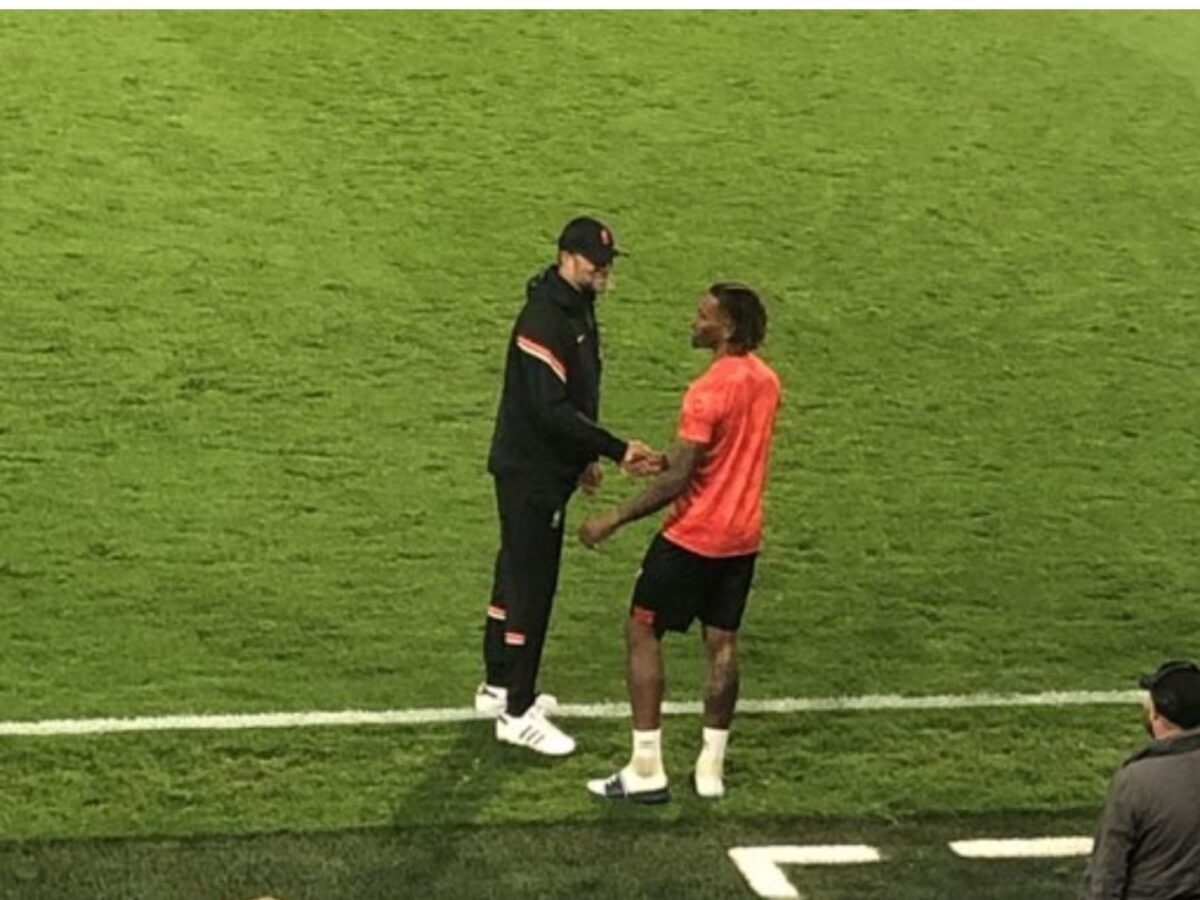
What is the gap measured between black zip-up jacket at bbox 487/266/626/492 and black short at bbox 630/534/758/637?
0.44 m

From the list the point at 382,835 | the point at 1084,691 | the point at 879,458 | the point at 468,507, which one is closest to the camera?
the point at 382,835

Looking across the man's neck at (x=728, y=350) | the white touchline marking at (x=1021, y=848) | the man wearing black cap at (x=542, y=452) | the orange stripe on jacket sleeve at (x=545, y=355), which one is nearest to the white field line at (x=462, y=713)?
the man wearing black cap at (x=542, y=452)

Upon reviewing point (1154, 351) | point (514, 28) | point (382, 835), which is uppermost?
point (514, 28)

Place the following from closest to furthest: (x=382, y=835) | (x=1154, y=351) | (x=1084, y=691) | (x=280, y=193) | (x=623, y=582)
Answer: (x=382, y=835) < (x=1084, y=691) < (x=623, y=582) < (x=1154, y=351) < (x=280, y=193)

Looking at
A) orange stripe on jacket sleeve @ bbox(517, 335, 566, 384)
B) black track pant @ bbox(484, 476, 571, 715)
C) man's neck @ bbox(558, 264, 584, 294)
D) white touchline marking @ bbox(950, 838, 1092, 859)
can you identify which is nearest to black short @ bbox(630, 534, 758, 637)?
Result: black track pant @ bbox(484, 476, 571, 715)

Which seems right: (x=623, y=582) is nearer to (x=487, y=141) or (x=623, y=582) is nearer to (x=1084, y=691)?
(x=1084, y=691)

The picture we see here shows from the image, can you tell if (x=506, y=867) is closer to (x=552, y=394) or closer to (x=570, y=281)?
(x=552, y=394)

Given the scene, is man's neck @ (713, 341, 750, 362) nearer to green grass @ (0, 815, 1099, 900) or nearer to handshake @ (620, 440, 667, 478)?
handshake @ (620, 440, 667, 478)

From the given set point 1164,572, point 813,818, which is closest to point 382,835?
point 813,818

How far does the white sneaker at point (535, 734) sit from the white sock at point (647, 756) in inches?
20.3

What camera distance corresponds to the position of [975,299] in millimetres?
16719

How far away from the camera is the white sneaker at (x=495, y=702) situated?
1074 cm

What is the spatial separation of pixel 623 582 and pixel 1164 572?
247cm

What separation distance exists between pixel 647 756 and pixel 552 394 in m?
1.32
